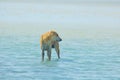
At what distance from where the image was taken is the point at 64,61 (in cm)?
2203

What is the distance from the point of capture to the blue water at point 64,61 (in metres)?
18.9

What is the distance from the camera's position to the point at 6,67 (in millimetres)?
20156

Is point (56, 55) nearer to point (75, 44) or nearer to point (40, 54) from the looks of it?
point (40, 54)

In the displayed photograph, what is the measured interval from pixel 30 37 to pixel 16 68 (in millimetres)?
10615

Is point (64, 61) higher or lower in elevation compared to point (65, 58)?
lower

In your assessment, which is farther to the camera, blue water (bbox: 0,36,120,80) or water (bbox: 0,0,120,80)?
water (bbox: 0,0,120,80)

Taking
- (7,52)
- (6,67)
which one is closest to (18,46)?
(7,52)

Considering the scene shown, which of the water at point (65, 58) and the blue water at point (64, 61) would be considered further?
the water at point (65, 58)

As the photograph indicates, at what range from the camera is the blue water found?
18.9 m

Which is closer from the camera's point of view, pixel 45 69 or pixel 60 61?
pixel 45 69

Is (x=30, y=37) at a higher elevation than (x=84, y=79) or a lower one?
higher

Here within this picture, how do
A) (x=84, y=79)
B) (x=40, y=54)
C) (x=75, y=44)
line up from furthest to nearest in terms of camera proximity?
1. (x=75, y=44)
2. (x=40, y=54)
3. (x=84, y=79)

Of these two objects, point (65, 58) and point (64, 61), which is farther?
point (65, 58)

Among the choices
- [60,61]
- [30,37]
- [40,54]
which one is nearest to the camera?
[60,61]
